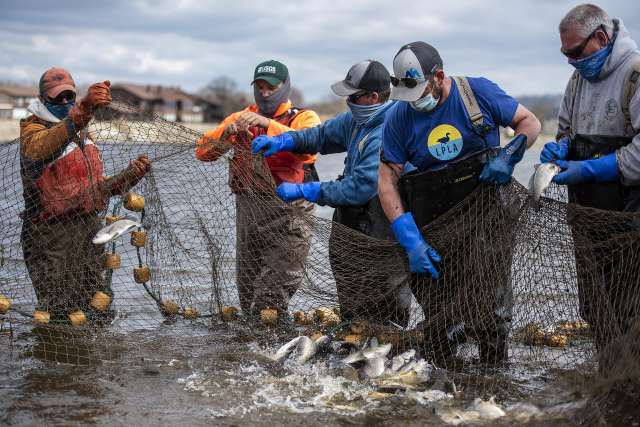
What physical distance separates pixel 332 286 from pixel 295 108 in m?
1.80

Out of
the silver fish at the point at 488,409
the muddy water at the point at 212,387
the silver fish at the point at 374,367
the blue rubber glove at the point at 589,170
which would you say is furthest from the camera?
the silver fish at the point at 374,367

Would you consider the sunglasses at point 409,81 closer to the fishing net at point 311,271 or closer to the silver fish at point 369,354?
the fishing net at point 311,271

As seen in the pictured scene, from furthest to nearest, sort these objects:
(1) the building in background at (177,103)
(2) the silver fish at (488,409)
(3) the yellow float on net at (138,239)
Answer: (1) the building in background at (177,103) → (3) the yellow float on net at (138,239) → (2) the silver fish at (488,409)

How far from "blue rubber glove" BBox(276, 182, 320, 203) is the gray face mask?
0.93 m

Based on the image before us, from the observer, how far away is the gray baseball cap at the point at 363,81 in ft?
18.7

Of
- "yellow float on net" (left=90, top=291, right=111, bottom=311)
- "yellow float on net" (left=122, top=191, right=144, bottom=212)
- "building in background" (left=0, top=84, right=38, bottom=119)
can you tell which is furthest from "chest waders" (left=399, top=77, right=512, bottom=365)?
"building in background" (left=0, top=84, right=38, bottom=119)

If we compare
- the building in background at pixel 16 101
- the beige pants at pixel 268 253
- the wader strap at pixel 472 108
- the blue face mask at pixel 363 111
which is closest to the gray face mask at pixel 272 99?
the beige pants at pixel 268 253

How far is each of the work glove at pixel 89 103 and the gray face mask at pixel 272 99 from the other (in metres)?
1.35

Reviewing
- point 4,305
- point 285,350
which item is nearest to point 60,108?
point 4,305

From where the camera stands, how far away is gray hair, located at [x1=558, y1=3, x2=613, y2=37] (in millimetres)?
4738

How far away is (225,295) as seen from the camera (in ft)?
21.2

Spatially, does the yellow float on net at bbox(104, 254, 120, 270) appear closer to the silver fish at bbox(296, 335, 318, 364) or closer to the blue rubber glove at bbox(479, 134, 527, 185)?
the silver fish at bbox(296, 335, 318, 364)

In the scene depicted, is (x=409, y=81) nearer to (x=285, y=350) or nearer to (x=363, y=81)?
(x=363, y=81)

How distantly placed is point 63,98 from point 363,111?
2.34m
